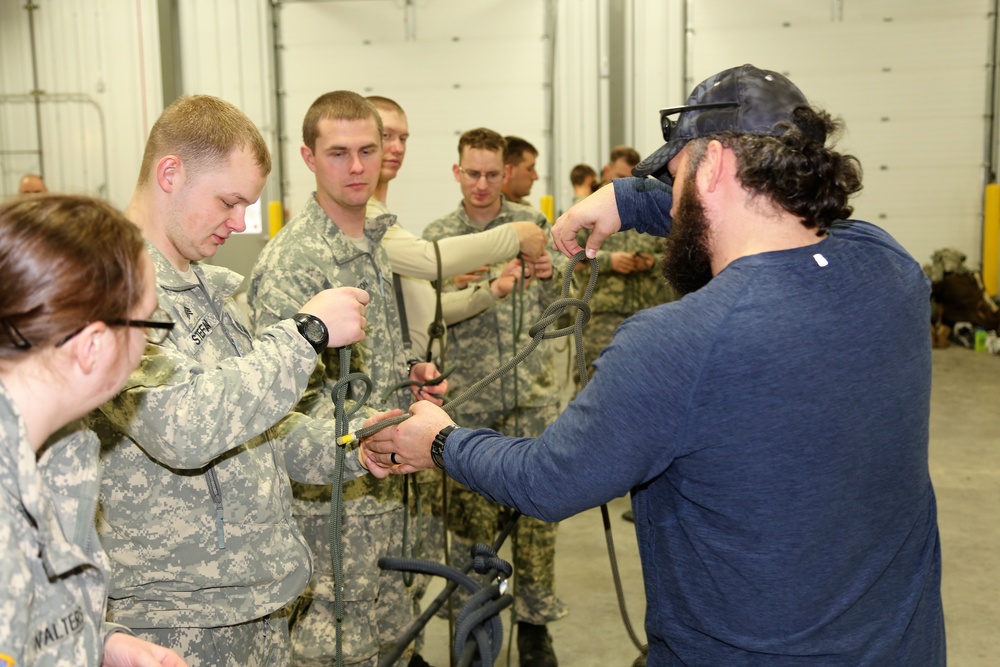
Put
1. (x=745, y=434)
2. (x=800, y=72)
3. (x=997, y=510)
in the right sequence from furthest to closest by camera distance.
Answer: (x=800, y=72)
(x=997, y=510)
(x=745, y=434)

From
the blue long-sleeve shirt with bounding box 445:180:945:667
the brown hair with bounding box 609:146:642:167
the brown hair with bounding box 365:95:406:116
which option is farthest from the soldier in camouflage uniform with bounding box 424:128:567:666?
the brown hair with bounding box 609:146:642:167

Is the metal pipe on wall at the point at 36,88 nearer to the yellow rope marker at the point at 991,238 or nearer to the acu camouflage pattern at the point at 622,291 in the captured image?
the acu camouflage pattern at the point at 622,291

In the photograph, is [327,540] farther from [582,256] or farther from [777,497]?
[777,497]

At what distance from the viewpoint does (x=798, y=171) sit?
1.58 metres

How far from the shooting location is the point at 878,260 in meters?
1.61

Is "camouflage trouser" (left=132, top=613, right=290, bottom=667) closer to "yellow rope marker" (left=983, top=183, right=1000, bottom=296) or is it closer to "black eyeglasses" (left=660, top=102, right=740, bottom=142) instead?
"black eyeglasses" (left=660, top=102, right=740, bottom=142)

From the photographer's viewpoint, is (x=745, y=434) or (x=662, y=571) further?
(x=662, y=571)

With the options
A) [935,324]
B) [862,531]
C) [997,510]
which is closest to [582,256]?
[862,531]

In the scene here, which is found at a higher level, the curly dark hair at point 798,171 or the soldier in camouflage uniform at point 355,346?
the curly dark hair at point 798,171

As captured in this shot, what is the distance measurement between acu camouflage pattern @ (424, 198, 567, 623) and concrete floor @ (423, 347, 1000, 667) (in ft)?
0.71

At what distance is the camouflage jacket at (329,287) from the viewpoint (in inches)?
110

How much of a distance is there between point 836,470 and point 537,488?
472 millimetres

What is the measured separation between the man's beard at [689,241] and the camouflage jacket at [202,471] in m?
0.71

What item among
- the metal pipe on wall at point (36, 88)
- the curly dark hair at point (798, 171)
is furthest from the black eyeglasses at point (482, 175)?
the metal pipe on wall at point (36, 88)
